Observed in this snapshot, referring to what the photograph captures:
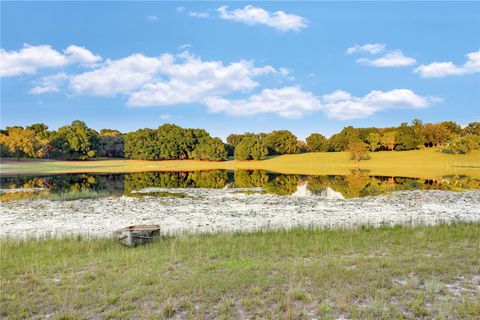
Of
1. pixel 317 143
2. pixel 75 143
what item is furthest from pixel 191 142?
pixel 317 143

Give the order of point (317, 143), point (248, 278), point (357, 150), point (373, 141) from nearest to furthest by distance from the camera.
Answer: point (248, 278), point (357, 150), point (373, 141), point (317, 143)

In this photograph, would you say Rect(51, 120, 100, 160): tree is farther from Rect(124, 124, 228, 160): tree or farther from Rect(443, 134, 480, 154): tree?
Rect(443, 134, 480, 154): tree

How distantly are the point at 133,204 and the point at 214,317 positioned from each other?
62.2 ft

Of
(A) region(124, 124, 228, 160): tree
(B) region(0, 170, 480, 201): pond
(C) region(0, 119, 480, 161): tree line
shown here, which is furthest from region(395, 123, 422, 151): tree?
(B) region(0, 170, 480, 201): pond

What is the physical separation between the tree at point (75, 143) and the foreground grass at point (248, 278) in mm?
101510

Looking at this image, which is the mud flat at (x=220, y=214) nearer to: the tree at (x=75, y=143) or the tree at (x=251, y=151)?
the tree at (x=251, y=151)

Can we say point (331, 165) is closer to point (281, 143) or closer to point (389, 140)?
point (389, 140)

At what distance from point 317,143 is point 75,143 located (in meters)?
70.1

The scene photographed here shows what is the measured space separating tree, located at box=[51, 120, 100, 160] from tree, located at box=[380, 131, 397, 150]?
79272 millimetres

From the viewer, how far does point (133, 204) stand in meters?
23.9

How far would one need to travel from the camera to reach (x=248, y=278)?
7.66 m

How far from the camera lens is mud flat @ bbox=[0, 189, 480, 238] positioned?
1533 centimetres

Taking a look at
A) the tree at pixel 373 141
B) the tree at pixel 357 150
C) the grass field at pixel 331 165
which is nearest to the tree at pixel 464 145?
the grass field at pixel 331 165

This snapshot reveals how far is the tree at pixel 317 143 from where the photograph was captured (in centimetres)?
11886
